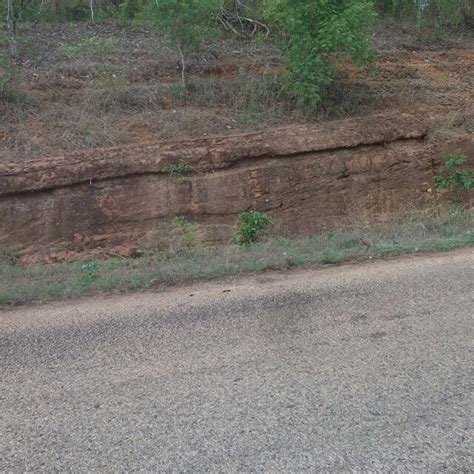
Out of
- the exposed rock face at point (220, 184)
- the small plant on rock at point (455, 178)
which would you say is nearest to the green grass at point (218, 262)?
the exposed rock face at point (220, 184)

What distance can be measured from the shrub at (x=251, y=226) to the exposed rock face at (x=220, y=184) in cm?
60

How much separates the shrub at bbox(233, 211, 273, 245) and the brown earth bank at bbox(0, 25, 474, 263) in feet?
1.75

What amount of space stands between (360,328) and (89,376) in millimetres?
2133

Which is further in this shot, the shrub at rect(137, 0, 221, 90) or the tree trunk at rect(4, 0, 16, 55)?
the tree trunk at rect(4, 0, 16, 55)

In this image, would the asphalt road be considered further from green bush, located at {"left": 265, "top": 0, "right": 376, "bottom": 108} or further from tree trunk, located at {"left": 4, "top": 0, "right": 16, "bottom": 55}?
tree trunk, located at {"left": 4, "top": 0, "right": 16, "bottom": 55}

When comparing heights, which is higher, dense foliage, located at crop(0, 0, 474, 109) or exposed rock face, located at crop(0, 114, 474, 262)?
dense foliage, located at crop(0, 0, 474, 109)

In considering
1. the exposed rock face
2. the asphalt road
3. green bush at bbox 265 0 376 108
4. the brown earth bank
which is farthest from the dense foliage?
the asphalt road

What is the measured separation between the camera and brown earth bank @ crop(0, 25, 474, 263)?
9352mm

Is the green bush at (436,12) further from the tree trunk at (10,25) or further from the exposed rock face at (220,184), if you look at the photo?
the tree trunk at (10,25)

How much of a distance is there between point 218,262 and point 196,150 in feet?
13.5

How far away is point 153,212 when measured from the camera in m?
9.73

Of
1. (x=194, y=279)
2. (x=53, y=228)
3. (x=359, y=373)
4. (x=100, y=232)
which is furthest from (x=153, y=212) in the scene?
(x=359, y=373)

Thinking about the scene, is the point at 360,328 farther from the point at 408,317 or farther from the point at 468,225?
the point at 468,225

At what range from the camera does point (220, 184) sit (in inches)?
398
